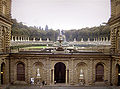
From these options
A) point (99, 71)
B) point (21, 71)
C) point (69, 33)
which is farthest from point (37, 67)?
point (69, 33)

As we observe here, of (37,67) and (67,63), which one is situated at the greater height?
(67,63)

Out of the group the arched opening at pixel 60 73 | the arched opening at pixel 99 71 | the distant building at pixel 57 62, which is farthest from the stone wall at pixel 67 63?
the arched opening at pixel 60 73

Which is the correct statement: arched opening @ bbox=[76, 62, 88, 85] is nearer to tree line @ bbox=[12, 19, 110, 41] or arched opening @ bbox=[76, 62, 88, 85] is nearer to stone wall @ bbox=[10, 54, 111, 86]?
stone wall @ bbox=[10, 54, 111, 86]

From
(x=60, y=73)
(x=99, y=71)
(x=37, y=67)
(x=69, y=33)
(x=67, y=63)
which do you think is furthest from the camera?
(x=69, y=33)

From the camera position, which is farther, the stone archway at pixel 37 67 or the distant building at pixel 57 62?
the stone archway at pixel 37 67

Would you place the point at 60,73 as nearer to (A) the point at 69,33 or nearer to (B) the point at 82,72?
(B) the point at 82,72

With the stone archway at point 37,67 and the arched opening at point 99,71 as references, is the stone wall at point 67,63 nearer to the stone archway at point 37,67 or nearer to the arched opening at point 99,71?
the stone archway at point 37,67

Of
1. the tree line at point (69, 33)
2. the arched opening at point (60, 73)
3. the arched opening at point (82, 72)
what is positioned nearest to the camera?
the arched opening at point (82, 72)

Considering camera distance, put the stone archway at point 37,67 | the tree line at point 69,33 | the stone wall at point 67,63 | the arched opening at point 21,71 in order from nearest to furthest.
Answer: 1. the stone wall at point 67,63
2. the stone archway at point 37,67
3. the arched opening at point 21,71
4. the tree line at point 69,33

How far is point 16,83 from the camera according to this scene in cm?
2309

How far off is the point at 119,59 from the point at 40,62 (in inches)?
483

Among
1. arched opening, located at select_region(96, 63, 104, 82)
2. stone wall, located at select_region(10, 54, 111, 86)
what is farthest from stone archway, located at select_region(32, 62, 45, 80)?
arched opening, located at select_region(96, 63, 104, 82)

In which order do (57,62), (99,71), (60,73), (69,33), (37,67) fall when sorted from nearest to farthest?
1. (57,62)
2. (99,71)
3. (37,67)
4. (60,73)
5. (69,33)

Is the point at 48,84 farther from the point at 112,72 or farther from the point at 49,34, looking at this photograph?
the point at 49,34
